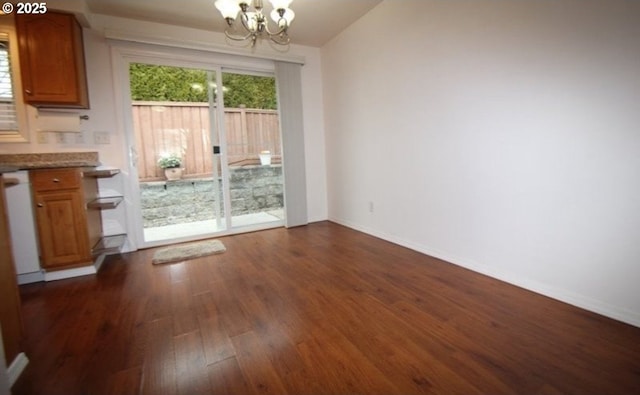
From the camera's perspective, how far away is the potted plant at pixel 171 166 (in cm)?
393

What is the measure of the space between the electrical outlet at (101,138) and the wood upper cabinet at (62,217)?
67 cm

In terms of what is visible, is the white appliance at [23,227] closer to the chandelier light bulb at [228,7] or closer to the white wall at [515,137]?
the chandelier light bulb at [228,7]

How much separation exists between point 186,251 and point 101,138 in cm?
150

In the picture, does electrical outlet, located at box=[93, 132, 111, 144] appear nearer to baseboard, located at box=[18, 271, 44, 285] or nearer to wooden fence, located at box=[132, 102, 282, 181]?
wooden fence, located at box=[132, 102, 282, 181]

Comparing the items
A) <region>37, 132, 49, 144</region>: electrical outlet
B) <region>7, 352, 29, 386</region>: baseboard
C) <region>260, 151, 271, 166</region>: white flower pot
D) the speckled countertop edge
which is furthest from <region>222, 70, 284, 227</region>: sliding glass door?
<region>7, 352, 29, 386</region>: baseboard

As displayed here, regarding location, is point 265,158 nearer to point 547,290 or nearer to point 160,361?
point 160,361

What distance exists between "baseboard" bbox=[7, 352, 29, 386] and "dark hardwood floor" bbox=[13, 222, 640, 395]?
0.09ft

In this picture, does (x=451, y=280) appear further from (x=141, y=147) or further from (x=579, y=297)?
(x=141, y=147)

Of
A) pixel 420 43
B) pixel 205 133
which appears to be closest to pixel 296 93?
pixel 205 133

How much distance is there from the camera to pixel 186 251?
3211 millimetres

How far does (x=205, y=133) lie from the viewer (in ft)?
12.7

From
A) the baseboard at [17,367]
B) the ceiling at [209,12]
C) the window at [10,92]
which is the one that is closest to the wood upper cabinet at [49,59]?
the window at [10,92]

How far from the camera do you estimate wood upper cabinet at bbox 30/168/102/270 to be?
2.48 meters

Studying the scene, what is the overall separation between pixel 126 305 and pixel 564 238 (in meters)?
2.98
